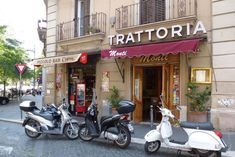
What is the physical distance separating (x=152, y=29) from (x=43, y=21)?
1123cm

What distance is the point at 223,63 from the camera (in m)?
10.6

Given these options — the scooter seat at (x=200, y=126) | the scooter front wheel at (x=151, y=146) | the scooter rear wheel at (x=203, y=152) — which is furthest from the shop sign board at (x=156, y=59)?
the scooter rear wheel at (x=203, y=152)

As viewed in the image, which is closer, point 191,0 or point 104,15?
point 191,0

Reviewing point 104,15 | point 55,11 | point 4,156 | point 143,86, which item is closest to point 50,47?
point 55,11

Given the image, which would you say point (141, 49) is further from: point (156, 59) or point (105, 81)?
point (105, 81)

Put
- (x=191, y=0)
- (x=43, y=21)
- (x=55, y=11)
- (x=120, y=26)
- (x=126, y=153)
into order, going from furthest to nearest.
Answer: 1. (x=43, y=21)
2. (x=55, y=11)
3. (x=120, y=26)
4. (x=191, y=0)
5. (x=126, y=153)

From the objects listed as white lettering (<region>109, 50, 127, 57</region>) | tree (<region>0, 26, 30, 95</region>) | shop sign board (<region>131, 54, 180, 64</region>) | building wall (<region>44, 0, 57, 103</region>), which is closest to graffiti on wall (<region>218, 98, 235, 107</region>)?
shop sign board (<region>131, 54, 180, 64</region>)

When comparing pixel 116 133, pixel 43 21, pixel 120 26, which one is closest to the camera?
Answer: pixel 116 133

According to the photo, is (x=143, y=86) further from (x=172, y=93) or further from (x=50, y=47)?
(x=50, y=47)

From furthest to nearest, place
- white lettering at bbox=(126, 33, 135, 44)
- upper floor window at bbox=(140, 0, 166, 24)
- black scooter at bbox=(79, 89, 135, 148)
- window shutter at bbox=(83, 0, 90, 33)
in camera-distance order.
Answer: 1. window shutter at bbox=(83, 0, 90, 33)
2. white lettering at bbox=(126, 33, 135, 44)
3. upper floor window at bbox=(140, 0, 166, 24)
4. black scooter at bbox=(79, 89, 135, 148)

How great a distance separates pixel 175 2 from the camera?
12.1m

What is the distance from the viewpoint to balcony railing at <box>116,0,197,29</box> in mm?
11680

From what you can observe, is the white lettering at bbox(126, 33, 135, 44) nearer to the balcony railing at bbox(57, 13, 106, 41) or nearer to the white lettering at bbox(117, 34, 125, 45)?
the white lettering at bbox(117, 34, 125, 45)

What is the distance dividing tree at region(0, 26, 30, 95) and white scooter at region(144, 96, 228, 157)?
71.2 ft
